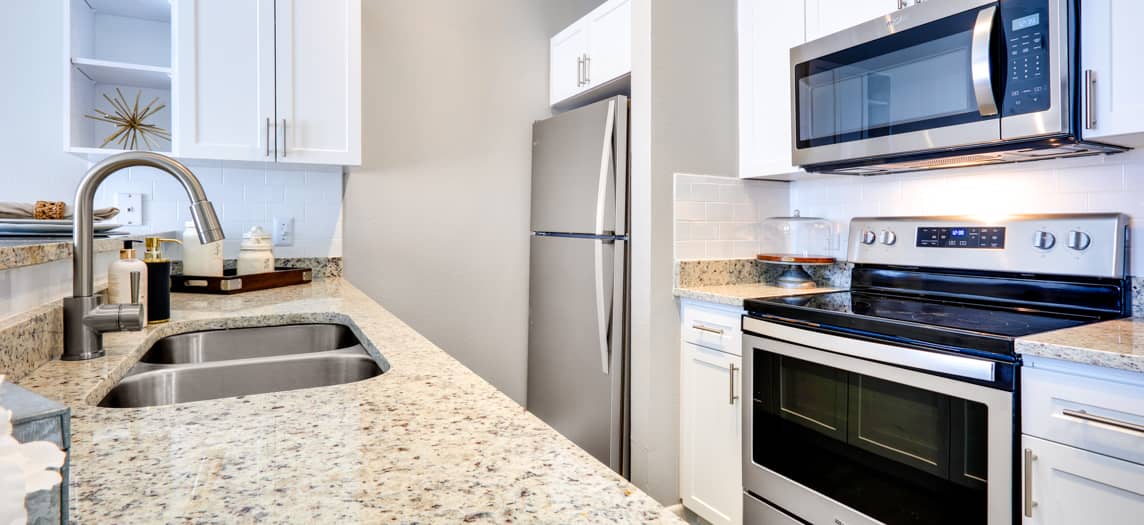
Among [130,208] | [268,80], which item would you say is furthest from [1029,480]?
[130,208]

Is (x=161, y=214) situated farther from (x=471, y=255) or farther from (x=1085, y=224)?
(x=1085, y=224)

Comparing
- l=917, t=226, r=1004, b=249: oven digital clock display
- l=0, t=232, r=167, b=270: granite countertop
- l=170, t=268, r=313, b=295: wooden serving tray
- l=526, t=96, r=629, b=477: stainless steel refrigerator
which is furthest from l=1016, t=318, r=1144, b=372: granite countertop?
l=170, t=268, r=313, b=295: wooden serving tray

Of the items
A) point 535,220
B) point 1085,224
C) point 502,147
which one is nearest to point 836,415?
point 1085,224

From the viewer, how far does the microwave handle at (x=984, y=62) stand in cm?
152

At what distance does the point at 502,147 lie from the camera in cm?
294

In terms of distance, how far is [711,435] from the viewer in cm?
210

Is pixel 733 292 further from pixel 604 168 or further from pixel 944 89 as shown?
pixel 944 89

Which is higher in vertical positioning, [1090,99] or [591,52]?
[591,52]

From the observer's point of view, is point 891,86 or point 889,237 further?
point 889,237

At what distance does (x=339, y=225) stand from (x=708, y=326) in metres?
1.67

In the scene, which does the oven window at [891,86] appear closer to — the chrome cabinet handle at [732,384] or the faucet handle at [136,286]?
the chrome cabinet handle at [732,384]

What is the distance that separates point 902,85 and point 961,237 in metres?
0.54

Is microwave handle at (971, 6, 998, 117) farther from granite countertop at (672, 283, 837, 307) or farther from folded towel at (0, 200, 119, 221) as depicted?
folded towel at (0, 200, 119, 221)

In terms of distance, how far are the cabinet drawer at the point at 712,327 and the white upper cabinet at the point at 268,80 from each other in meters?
1.45
